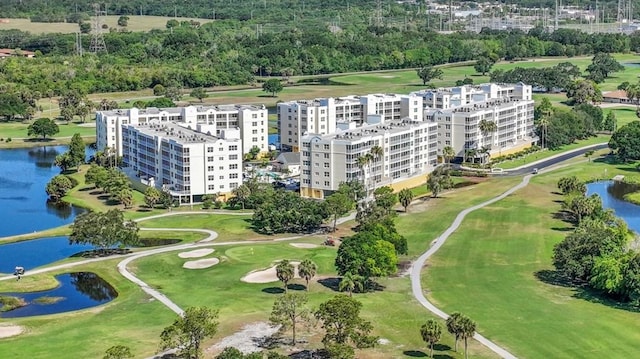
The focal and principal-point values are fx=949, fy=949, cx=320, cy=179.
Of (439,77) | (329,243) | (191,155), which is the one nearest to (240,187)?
(191,155)

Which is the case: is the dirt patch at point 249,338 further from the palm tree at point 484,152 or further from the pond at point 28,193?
the palm tree at point 484,152

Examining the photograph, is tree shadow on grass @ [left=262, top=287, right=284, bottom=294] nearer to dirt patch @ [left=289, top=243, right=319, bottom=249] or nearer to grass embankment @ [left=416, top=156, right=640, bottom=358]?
grass embankment @ [left=416, top=156, right=640, bottom=358]

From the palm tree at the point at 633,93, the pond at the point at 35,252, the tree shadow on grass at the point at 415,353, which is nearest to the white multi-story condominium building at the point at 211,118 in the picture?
the pond at the point at 35,252

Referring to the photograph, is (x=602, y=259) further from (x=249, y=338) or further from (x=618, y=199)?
(x=618, y=199)

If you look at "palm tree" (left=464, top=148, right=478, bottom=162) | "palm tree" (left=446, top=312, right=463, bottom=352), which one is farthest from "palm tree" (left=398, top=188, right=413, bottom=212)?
"palm tree" (left=446, top=312, right=463, bottom=352)

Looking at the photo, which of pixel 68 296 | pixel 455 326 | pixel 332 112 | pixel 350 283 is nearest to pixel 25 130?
pixel 332 112

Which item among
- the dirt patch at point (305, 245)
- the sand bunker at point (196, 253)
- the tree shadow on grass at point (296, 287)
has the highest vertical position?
the dirt patch at point (305, 245)
